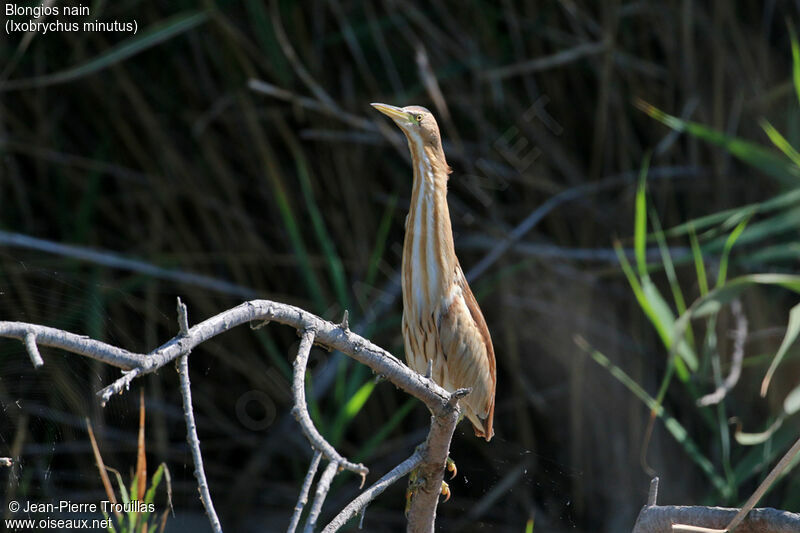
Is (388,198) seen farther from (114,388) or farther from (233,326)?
(114,388)

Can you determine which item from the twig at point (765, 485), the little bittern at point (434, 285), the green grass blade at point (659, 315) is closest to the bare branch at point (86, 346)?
the twig at point (765, 485)

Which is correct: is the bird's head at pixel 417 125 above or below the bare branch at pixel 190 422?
above

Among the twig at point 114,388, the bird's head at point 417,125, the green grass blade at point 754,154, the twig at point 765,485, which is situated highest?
the bird's head at point 417,125

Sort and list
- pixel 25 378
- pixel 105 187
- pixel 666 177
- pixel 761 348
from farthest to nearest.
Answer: pixel 105 187
pixel 666 177
pixel 761 348
pixel 25 378

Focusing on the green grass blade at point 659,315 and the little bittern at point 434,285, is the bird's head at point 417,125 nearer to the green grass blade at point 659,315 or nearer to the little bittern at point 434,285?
the little bittern at point 434,285

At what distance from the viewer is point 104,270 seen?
278 cm

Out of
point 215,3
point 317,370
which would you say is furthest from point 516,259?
point 215,3

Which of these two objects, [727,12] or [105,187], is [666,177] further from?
[105,187]

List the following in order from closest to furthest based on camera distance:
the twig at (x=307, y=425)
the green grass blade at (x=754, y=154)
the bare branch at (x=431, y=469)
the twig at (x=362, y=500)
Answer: the twig at (x=307, y=425), the twig at (x=362, y=500), the bare branch at (x=431, y=469), the green grass blade at (x=754, y=154)

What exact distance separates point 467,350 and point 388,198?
1.12 meters

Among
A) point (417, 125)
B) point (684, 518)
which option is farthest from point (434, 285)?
point (684, 518)

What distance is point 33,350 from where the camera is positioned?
2.38ft

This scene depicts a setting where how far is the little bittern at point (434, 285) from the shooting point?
1.74 m

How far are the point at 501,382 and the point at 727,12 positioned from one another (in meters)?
1.36
